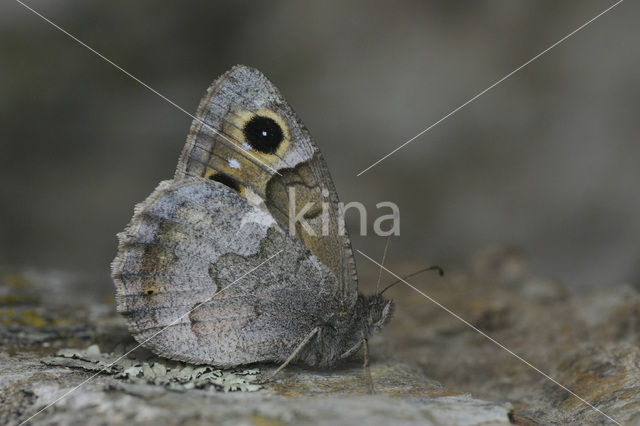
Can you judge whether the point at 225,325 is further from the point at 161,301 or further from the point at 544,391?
the point at 544,391

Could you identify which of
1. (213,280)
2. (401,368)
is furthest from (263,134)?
(401,368)

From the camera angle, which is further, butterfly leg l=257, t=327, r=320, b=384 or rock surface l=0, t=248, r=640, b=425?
butterfly leg l=257, t=327, r=320, b=384

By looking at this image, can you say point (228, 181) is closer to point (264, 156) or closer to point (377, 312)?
point (264, 156)

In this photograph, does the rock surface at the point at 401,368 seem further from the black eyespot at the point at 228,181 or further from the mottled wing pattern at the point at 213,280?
the black eyespot at the point at 228,181

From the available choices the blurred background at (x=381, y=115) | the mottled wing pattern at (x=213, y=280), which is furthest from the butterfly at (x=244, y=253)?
the blurred background at (x=381, y=115)

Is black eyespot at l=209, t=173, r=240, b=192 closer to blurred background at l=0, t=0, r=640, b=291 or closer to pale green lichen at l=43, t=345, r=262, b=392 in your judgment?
pale green lichen at l=43, t=345, r=262, b=392

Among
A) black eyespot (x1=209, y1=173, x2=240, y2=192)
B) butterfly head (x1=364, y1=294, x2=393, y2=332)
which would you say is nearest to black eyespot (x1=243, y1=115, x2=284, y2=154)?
black eyespot (x1=209, y1=173, x2=240, y2=192)

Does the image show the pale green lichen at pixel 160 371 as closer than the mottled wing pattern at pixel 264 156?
Yes
